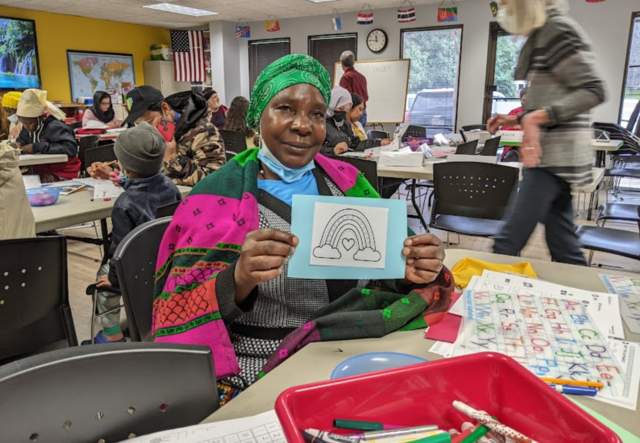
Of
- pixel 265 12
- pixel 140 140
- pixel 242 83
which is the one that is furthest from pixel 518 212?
pixel 242 83

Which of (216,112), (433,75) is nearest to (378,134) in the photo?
(216,112)

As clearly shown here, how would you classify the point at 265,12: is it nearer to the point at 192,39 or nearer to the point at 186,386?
the point at 192,39

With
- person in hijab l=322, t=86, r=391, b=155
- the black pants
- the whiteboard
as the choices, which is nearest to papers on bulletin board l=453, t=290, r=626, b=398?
the black pants

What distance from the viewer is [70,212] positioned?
2428 millimetres

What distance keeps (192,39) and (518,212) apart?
37.1 feet

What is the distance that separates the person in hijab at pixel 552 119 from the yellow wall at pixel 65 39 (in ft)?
29.8

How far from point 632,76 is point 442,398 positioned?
28.6ft

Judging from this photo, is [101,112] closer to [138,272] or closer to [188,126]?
[188,126]

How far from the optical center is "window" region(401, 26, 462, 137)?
887 cm

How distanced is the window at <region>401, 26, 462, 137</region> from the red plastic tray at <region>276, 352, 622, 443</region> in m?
8.88

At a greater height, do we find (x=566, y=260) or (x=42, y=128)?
(x=42, y=128)

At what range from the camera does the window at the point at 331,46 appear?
9789 millimetres

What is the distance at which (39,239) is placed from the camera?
155cm

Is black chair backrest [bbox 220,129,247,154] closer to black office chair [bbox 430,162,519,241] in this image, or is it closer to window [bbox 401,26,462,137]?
black office chair [bbox 430,162,519,241]
